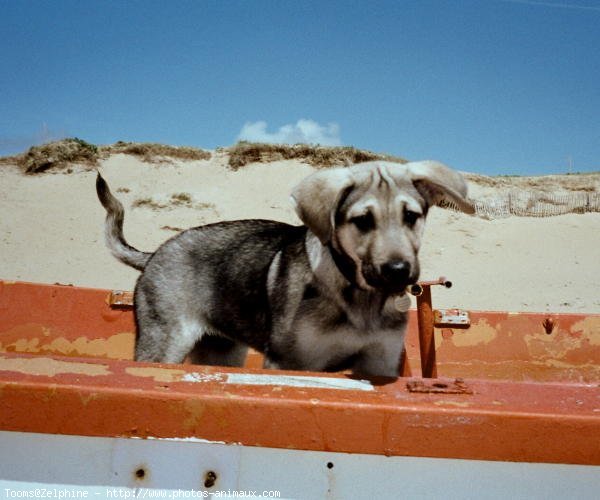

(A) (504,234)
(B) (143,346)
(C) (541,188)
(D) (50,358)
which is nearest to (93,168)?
(A) (504,234)

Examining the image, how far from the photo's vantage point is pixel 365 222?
2434mm

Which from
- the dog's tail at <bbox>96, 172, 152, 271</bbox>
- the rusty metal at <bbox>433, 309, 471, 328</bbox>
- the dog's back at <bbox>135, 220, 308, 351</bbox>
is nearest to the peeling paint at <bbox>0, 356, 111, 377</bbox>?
the dog's back at <bbox>135, 220, 308, 351</bbox>

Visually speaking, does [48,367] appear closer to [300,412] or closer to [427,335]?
[300,412]

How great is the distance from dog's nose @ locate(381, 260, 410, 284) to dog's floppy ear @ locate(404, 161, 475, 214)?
605 millimetres

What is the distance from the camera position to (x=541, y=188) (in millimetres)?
18688

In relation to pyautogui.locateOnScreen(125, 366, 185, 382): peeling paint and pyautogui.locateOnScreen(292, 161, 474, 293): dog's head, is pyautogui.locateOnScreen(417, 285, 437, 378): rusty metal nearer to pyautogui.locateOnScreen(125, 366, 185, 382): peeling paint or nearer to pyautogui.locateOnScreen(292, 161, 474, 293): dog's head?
pyautogui.locateOnScreen(292, 161, 474, 293): dog's head

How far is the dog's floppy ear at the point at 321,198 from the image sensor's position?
2.52 metres

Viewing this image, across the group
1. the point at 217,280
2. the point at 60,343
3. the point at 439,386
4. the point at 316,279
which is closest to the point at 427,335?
the point at 316,279

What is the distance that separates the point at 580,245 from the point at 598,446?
15320mm

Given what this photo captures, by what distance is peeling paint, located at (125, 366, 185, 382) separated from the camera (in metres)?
1.53

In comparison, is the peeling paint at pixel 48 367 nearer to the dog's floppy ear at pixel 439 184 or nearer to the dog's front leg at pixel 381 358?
the dog's front leg at pixel 381 358

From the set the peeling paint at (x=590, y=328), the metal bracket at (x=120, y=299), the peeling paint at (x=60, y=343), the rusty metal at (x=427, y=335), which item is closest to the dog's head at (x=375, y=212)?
the rusty metal at (x=427, y=335)

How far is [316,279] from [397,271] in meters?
0.69

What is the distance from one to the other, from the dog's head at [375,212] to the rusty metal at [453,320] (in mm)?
1645
